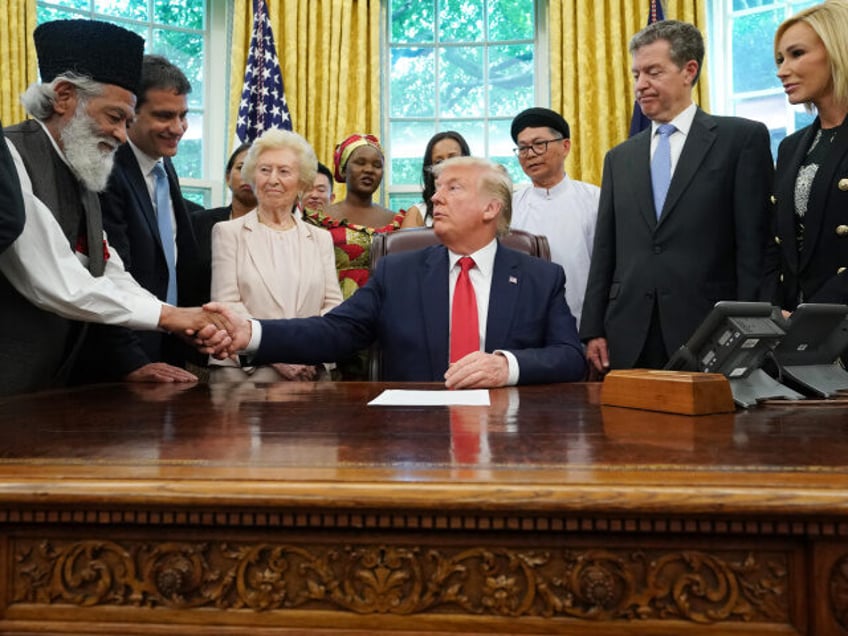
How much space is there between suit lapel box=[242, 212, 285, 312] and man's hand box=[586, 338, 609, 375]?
114cm

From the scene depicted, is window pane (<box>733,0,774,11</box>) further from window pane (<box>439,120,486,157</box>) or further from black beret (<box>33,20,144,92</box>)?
black beret (<box>33,20,144,92</box>)

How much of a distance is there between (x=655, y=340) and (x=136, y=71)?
75.9 inches

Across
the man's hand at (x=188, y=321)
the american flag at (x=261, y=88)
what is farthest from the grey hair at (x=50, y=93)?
the american flag at (x=261, y=88)

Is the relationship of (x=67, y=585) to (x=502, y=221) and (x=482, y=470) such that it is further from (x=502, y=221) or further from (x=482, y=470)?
(x=502, y=221)

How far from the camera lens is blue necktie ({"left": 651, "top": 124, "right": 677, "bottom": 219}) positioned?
9.12 ft

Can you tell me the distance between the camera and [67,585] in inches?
34.9

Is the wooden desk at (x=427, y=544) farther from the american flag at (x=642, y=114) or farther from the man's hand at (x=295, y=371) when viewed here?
the american flag at (x=642, y=114)

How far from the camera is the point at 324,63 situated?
20.4 feet

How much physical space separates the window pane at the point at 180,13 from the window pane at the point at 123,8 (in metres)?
0.10

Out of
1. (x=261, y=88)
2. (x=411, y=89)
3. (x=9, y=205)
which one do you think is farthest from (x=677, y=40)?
(x=411, y=89)

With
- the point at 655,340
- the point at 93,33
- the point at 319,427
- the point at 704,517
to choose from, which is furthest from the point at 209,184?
the point at 704,517

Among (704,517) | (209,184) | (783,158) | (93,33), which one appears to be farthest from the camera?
(209,184)

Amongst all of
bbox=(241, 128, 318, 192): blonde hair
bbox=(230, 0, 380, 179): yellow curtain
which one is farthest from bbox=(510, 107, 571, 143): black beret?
bbox=(230, 0, 380, 179): yellow curtain

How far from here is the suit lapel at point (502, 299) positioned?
90.6 inches
